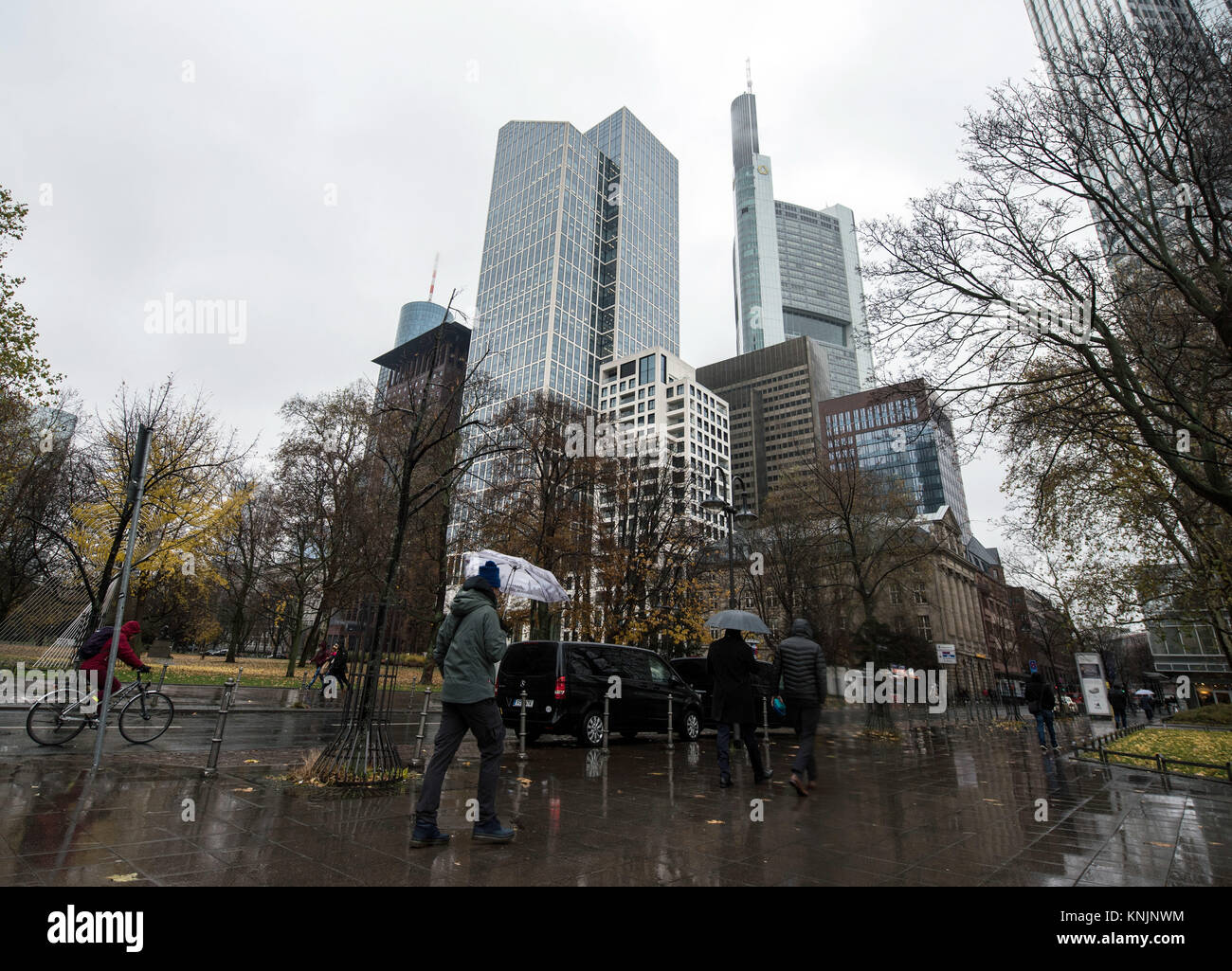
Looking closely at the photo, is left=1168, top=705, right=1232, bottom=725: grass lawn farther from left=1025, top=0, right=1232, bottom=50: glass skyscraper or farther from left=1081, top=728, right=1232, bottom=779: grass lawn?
left=1025, top=0, right=1232, bottom=50: glass skyscraper

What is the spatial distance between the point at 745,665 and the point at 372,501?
78.5ft

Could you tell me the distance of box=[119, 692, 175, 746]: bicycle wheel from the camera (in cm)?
939

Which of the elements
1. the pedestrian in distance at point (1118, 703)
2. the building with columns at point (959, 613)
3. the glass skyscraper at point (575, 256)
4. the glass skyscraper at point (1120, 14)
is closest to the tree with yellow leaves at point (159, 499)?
the glass skyscraper at point (1120, 14)

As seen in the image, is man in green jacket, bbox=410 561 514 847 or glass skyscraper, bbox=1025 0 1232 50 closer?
man in green jacket, bbox=410 561 514 847

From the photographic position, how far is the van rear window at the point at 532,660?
37.5ft

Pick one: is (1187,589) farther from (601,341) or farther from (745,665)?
(601,341)

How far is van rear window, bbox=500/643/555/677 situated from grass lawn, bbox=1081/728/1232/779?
34.5 ft

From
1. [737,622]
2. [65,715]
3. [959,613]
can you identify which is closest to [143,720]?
[65,715]

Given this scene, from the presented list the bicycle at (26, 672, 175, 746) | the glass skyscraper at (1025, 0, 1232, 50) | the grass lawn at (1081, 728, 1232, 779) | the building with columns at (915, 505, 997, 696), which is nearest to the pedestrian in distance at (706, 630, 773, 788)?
the grass lawn at (1081, 728, 1232, 779)

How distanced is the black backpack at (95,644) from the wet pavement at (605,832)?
60.4 inches
